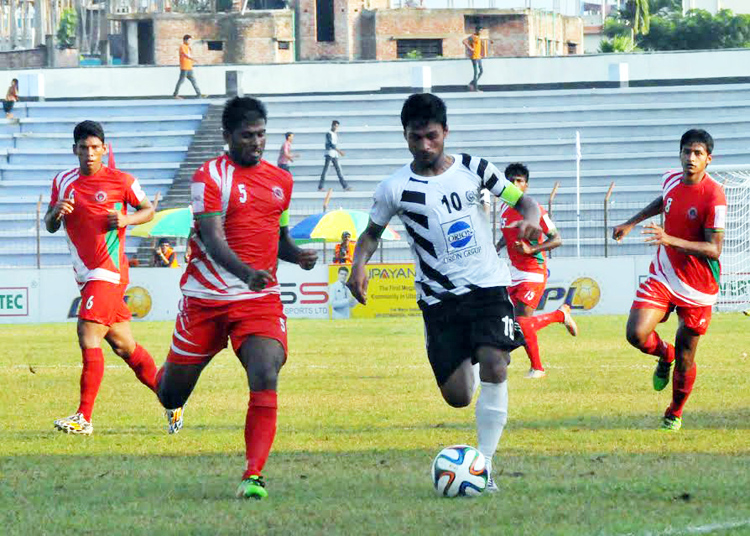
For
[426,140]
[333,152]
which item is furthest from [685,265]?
[333,152]

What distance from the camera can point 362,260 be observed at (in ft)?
26.3

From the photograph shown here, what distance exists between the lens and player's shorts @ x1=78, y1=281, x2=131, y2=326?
1115 centimetres

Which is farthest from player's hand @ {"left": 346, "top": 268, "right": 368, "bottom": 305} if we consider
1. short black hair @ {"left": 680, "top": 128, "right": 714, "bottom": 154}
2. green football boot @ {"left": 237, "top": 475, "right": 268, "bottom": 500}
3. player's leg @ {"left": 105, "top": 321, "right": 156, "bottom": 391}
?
player's leg @ {"left": 105, "top": 321, "right": 156, "bottom": 391}

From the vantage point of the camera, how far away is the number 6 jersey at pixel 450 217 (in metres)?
7.98

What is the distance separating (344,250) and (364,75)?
56.7 ft

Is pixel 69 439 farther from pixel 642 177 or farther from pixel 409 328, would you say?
pixel 642 177

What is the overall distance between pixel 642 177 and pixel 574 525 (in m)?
31.9

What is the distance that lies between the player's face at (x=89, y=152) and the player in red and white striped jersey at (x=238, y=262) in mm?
2864

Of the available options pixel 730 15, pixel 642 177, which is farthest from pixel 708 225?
pixel 730 15

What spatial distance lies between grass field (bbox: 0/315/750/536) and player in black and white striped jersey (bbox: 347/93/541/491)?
0.57 m

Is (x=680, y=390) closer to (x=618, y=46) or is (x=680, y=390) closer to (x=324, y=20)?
(x=324, y=20)

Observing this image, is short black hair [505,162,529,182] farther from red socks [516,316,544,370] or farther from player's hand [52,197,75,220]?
player's hand [52,197,75,220]

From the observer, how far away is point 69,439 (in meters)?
10.5

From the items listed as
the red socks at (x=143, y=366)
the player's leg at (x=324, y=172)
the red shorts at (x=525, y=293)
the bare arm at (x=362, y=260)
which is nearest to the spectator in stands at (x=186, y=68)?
the player's leg at (x=324, y=172)
